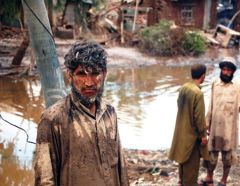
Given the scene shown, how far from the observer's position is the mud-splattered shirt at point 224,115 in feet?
17.9

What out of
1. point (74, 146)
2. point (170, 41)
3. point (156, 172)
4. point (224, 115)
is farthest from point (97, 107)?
point (170, 41)

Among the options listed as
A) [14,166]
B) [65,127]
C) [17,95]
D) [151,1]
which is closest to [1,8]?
[17,95]

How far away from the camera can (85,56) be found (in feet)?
7.85

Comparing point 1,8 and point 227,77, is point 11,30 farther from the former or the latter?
point 227,77

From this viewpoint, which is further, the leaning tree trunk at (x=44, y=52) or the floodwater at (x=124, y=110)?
the floodwater at (x=124, y=110)

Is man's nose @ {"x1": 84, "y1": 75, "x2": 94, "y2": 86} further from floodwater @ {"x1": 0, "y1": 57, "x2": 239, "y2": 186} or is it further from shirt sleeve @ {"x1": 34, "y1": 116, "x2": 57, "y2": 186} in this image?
floodwater @ {"x1": 0, "y1": 57, "x2": 239, "y2": 186}

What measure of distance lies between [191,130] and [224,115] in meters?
0.56

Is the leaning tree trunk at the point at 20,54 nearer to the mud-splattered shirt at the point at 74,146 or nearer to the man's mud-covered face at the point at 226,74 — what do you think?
the man's mud-covered face at the point at 226,74

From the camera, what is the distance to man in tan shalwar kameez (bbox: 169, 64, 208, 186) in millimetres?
5151

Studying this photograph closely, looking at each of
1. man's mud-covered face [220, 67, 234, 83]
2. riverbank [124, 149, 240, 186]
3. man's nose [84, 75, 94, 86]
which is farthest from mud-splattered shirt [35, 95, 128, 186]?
riverbank [124, 149, 240, 186]

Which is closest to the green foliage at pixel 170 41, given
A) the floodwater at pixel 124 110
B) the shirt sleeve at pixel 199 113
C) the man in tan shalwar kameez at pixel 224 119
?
the floodwater at pixel 124 110

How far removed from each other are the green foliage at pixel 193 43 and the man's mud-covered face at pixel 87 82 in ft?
64.7

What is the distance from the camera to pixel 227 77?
5.40m

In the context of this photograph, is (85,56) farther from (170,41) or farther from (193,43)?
(193,43)
